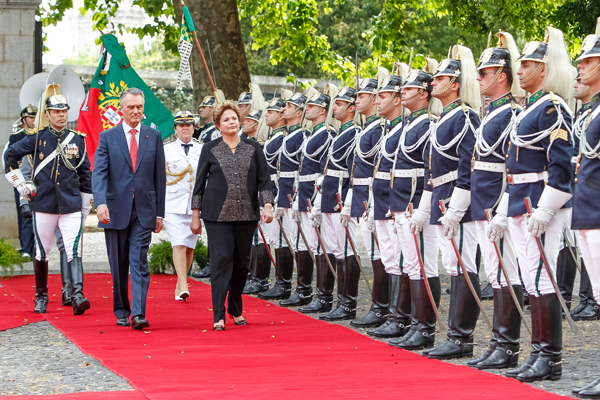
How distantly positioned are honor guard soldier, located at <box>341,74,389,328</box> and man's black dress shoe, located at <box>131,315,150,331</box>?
182cm

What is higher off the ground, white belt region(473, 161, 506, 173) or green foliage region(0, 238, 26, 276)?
white belt region(473, 161, 506, 173)

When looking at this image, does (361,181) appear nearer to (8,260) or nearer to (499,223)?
(499,223)

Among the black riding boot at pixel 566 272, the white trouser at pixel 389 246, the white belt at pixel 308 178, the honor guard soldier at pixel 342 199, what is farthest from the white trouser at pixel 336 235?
the black riding boot at pixel 566 272

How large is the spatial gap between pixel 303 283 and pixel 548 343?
431 cm

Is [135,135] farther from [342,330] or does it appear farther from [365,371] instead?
[365,371]

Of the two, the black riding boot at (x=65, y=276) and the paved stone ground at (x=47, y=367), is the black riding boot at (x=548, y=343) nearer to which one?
the paved stone ground at (x=47, y=367)

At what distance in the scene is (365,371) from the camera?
5648 millimetres

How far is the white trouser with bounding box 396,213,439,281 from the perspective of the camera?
689 centimetres

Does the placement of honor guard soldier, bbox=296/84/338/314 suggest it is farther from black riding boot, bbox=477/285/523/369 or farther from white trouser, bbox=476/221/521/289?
black riding boot, bbox=477/285/523/369

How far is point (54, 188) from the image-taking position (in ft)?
28.5

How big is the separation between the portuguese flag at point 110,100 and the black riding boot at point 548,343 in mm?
6405

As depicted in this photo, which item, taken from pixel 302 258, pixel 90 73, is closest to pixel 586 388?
pixel 302 258

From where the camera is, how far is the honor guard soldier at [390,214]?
7281 millimetres

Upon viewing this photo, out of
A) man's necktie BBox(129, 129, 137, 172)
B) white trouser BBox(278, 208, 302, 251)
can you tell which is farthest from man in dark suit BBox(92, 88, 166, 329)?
white trouser BBox(278, 208, 302, 251)
